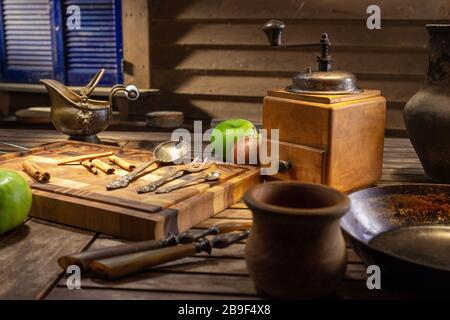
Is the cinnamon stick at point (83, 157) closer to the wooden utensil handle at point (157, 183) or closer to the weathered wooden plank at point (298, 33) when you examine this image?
the wooden utensil handle at point (157, 183)

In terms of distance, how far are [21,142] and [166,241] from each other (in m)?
1.38

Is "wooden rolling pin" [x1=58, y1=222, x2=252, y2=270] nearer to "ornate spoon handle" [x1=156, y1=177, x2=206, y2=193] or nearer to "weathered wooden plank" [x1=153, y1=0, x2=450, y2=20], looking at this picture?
"ornate spoon handle" [x1=156, y1=177, x2=206, y2=193]

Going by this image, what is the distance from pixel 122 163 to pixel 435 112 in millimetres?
940

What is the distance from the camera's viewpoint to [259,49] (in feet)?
11.3

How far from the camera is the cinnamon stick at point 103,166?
1.53 m

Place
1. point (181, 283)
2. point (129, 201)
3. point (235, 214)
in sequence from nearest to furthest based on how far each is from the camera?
point (181, 283)
point (129, 201)
point (235, 214)

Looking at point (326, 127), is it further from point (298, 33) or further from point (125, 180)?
point (298, 33)

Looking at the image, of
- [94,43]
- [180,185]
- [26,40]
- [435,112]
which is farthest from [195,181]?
[26,40]

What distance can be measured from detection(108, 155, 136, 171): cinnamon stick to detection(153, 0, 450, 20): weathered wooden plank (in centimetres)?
202

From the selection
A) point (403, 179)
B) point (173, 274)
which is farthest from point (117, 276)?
point (403, 179)

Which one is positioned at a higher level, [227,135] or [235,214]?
[227,135]

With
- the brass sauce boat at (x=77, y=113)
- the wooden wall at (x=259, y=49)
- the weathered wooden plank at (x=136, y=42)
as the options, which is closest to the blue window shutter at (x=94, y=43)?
the weathered wooden plank at (x=136, y=42)

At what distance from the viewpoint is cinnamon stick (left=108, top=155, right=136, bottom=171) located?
1.57 m
